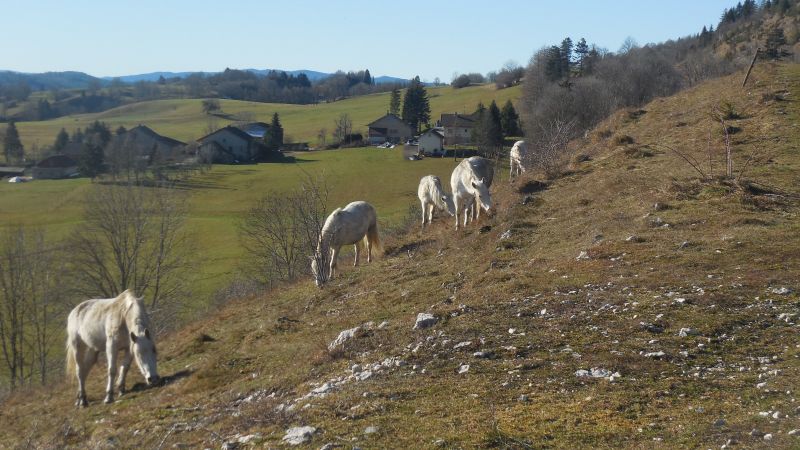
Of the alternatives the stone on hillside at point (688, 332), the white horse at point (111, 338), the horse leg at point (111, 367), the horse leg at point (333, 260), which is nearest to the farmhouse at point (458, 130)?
the horse leg at point (333, 260)

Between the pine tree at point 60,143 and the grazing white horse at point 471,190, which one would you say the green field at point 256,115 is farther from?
the grazing white horse at point 471,190

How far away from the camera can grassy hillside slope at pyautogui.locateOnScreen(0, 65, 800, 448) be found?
6.80m

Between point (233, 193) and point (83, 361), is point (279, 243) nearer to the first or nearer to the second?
point (83, 361)

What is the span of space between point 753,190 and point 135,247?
3043 cm

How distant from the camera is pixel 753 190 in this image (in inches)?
631

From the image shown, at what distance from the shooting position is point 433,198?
85.6 feet

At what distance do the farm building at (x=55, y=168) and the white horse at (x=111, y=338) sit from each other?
10046cm

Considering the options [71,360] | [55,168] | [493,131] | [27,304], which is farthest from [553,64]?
[71,360]

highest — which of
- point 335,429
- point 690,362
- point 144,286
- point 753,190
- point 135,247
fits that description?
point 753,190

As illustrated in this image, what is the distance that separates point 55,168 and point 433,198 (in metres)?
97.8

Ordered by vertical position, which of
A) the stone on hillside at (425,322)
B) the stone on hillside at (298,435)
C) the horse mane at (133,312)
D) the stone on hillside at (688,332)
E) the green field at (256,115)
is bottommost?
the horse mane at (133,312)

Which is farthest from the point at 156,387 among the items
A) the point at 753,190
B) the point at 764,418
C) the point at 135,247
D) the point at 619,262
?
the point at 135,247

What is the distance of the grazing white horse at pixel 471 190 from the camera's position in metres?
21.8

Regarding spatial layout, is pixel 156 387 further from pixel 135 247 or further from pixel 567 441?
pixel 135 247
